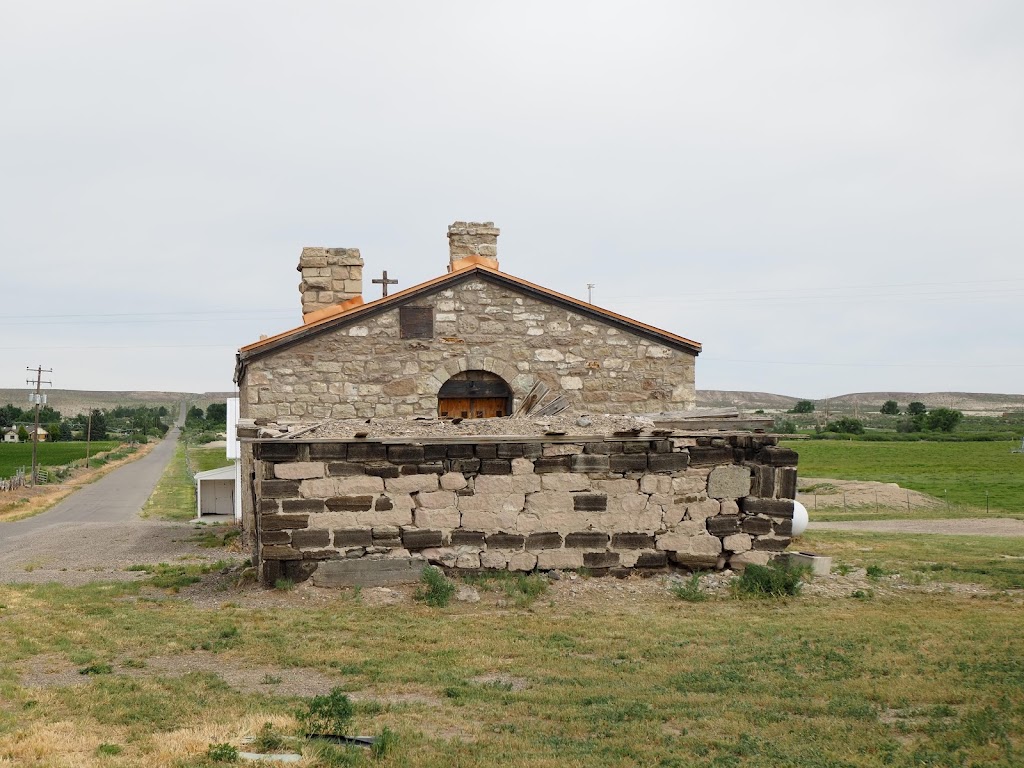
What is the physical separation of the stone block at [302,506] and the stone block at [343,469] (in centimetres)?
35

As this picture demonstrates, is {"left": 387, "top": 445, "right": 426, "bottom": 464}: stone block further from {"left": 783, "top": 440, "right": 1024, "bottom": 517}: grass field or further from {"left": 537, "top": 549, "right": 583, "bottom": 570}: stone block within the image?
{"left": 783, "top": 440, "right": 1024, "bottom": 517}: grass field

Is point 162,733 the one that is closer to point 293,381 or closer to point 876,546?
point 293,381

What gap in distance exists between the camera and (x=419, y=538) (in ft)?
38.5

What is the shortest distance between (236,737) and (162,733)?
0.56 metres

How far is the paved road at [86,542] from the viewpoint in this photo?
51.5ft

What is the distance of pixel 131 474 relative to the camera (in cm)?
6075

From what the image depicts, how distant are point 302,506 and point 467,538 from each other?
1972 mm

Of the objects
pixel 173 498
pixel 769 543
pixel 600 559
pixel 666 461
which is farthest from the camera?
pixel 173 498

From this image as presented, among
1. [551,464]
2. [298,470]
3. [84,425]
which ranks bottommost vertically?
[84,425]

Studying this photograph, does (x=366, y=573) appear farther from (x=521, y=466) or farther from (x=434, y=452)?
(x=521, y=466)

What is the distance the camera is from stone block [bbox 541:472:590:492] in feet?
39.4

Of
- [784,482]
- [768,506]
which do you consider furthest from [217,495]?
[784,482]

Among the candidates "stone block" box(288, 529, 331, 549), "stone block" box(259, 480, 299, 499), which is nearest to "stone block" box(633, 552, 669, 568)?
"stone block" box(288, 529, 331, 549)

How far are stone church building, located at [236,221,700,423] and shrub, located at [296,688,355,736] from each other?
10584mm
